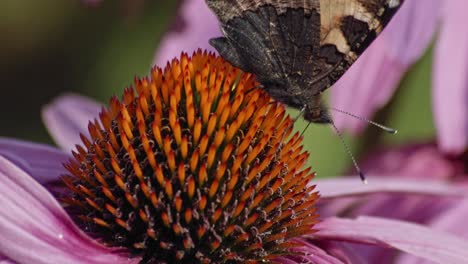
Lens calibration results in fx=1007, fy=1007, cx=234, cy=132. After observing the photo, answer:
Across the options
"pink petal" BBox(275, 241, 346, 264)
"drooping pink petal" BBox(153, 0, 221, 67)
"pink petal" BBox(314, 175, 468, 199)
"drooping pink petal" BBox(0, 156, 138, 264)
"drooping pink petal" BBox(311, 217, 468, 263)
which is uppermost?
"drooping pink petal" BBox(153, 0, 221, 67)

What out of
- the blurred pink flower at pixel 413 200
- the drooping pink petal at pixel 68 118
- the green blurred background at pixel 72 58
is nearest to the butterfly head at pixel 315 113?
the blurred pink flower at pixel 413 200

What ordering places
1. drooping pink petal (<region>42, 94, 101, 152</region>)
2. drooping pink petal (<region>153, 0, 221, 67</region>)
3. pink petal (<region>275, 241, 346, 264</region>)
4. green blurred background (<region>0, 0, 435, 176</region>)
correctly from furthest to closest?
1. green blurred background (<region>0, 0, 435, 176</region>)
2. drooping pink petal (<region>153, 0, 221, 67</region>)
3. drooping pink petal (<region>42, 94, 101, 152</region>)
4. pink petal (<region>275, 241, 346, 264</region>)

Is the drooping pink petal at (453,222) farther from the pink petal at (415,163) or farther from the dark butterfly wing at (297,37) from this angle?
the dark butterfly wing at (297,37)

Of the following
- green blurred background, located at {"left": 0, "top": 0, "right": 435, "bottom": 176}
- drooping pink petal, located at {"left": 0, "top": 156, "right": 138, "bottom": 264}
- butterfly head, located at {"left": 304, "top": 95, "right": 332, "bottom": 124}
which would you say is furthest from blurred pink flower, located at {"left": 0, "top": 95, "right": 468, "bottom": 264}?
green blurred background, located at {"left": 0, "top": 0, "right": 435, "bottom": 176}

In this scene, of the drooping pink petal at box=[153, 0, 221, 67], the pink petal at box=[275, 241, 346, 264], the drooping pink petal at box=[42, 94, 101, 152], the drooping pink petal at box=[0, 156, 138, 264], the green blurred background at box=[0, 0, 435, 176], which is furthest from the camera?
the green blurred background at box=[0, 0, 435, 176]

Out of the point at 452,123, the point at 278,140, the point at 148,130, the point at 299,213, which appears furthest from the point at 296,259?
Result: the point at 452,123

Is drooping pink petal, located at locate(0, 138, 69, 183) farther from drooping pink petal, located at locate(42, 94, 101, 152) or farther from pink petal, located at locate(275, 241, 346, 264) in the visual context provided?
pink petal, located at locate(275, 241, 346, 264)

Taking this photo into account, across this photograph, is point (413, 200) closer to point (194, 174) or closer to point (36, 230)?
point (194, 174)

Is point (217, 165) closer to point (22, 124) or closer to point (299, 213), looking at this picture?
point (299, 213)

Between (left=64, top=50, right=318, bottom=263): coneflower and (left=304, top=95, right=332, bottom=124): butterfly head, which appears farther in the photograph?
(left=304, top=95, right=332, bottom=124): butterfly head
